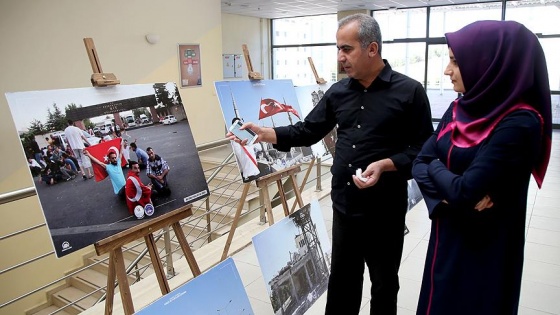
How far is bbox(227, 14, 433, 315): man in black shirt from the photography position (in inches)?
68.0

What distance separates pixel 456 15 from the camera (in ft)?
31.5

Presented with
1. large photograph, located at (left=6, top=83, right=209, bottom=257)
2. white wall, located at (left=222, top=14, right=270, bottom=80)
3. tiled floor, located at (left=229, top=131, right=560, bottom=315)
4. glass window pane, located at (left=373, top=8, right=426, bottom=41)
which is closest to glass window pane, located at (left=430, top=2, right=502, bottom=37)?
glass window pane, located at (left=373, top=8, right=426, bottom=41)

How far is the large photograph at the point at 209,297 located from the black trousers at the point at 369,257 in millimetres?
478

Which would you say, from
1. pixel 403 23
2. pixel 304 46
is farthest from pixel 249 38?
pixel 403 23

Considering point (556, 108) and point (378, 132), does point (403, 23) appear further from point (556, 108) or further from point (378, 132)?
point (378, 132)

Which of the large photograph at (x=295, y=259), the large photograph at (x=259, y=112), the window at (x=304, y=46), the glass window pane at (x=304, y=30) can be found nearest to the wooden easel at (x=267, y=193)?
the large photograph at (x=259, y=112)

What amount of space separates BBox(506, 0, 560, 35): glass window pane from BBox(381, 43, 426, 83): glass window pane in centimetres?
199

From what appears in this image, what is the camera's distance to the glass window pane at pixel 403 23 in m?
10.0

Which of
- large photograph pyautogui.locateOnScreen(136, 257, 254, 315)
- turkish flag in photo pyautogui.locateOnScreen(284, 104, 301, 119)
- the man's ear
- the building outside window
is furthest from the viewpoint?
the building outside window

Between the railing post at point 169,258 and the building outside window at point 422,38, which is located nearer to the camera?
the railing post at point 169,258

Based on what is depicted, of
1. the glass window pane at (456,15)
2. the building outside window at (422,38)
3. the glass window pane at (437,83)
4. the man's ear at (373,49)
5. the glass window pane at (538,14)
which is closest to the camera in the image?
the man's ear at (373,49)

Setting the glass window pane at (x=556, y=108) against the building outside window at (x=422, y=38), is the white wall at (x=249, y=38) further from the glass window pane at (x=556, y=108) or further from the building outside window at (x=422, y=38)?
the glass window pane at (x=556, y=108)

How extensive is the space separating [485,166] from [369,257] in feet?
2.99

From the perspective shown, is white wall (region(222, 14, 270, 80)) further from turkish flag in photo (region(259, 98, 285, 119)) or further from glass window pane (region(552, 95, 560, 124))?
turkish flag in photo (region(259, 98, 285, 119))
